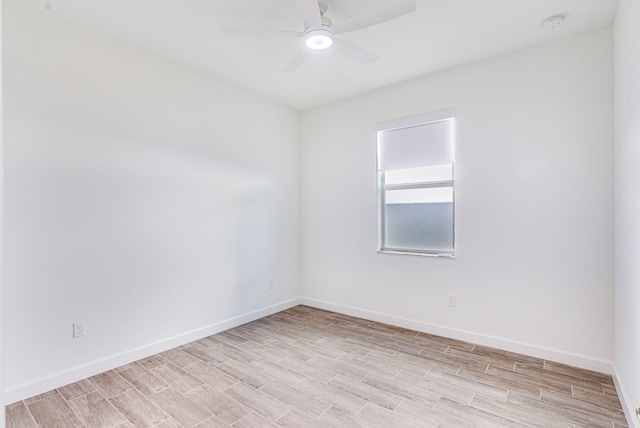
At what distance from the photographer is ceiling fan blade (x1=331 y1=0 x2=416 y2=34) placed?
2088 mm

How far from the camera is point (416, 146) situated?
3.80 meters

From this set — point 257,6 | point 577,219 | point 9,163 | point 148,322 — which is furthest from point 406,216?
point 9,163

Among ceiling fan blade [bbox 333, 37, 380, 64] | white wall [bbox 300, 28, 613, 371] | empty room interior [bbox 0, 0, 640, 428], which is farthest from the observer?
white wall [bbox 300, 28, 613, 371]

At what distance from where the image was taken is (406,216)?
3.96 meters

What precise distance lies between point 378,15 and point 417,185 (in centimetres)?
203

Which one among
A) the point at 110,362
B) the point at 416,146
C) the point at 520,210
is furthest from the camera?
the point at 416,146

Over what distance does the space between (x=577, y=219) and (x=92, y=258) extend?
4.02 metres

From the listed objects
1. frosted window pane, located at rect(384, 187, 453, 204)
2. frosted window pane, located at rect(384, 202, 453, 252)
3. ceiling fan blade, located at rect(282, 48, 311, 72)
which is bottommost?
frosted window pane, located at rect(384, 202, 453, 252)

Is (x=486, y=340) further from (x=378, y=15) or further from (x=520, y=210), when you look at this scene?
(x=378, y=15)

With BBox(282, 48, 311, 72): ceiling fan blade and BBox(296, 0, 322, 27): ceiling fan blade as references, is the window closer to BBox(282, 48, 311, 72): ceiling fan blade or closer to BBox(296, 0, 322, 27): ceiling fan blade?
BBox(282, 48, 311, 72): ceiling fan blade

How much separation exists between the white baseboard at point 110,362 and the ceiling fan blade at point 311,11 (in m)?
3.03

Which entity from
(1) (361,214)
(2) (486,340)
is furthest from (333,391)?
(1) (361,214)

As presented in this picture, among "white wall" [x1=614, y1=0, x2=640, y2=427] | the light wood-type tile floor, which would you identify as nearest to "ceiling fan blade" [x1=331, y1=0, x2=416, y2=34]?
"white wall" [x1=614, y1=0, x2=640, y2=427]

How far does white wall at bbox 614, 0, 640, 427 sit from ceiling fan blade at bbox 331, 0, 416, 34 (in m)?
1.30
